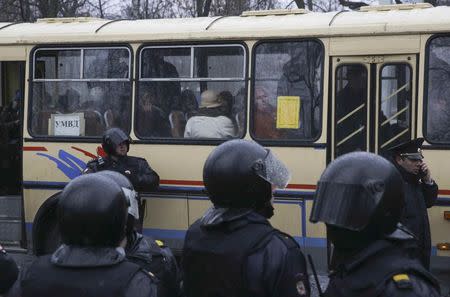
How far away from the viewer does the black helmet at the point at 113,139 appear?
26.2 ft

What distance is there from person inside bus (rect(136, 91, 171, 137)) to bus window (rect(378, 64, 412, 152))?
8.09 feet

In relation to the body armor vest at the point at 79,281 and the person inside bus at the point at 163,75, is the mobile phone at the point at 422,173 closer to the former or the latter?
the person inside bus at the point at 163,75

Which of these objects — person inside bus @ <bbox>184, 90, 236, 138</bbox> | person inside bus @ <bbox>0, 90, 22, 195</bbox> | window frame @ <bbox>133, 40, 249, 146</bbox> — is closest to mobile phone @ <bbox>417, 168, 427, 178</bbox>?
window frame @ <bbox>133, 40, 249, 146</bbox>

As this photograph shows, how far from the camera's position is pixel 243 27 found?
8133 mm

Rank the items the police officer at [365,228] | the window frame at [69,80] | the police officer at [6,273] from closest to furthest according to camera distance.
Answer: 1. the police officer at [365,228]
2. the police officer at [6,273]
3. the window frame at [69,80]

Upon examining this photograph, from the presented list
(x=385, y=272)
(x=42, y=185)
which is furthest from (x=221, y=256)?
(x=42, y=185)

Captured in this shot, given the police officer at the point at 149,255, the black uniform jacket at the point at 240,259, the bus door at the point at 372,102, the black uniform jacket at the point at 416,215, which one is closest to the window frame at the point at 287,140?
the bus door at the point at 372,102

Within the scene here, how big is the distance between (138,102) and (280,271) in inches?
234

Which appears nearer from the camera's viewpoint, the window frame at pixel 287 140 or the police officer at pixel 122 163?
the window frame at pixel 287 140

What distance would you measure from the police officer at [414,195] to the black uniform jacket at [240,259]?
289cm

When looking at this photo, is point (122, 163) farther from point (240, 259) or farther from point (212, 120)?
point (240, 259)

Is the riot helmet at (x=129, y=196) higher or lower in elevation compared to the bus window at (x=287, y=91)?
lower

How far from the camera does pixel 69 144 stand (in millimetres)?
8781

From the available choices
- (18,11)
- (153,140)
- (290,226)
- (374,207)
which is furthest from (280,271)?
(18,11)
